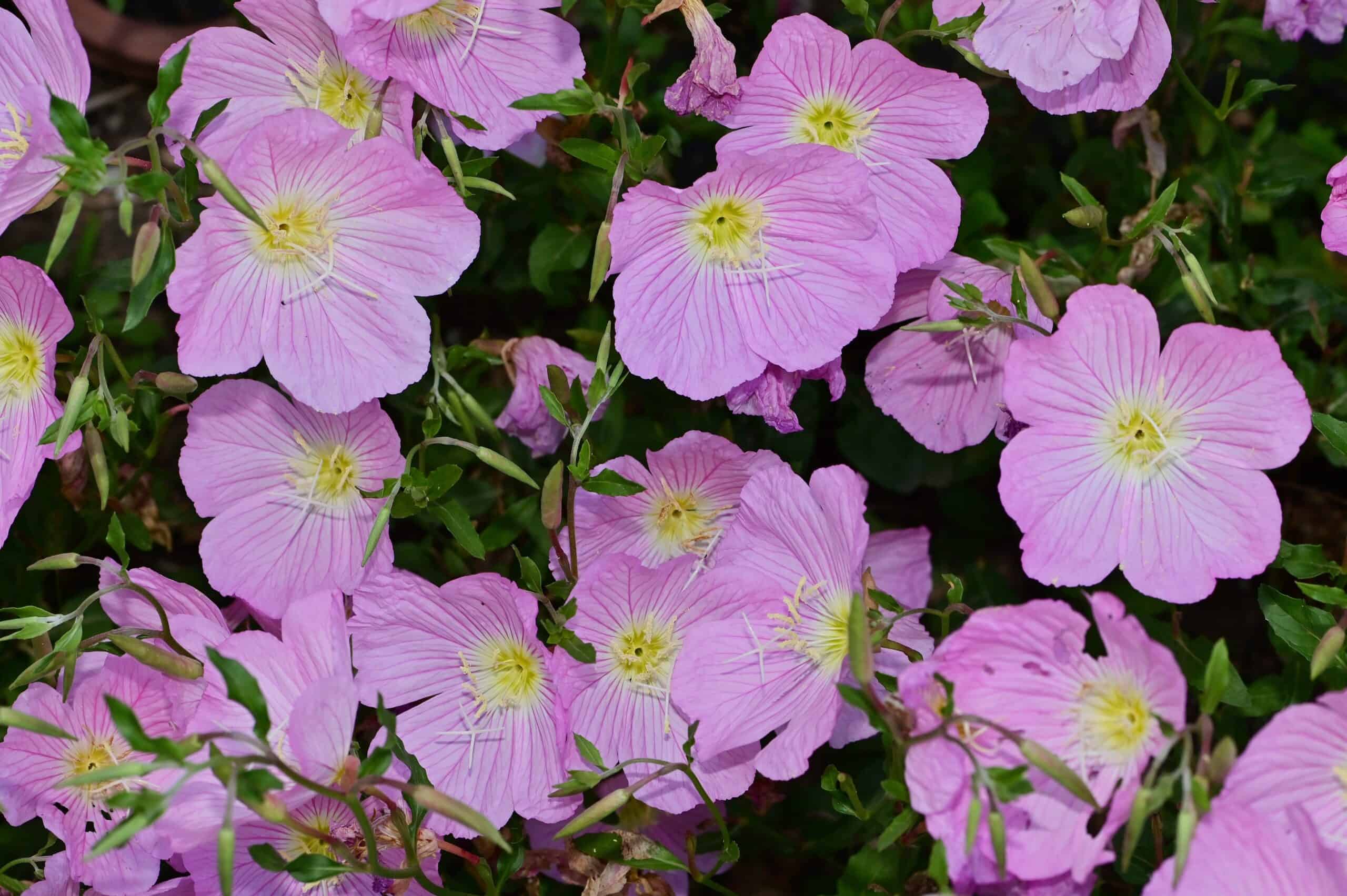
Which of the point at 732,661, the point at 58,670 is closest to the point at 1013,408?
the point at 732,661

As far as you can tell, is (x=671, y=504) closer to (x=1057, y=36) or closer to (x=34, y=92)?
(x=1057, y=36)

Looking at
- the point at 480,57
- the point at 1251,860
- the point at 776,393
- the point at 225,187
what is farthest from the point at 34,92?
the point at 1251,860

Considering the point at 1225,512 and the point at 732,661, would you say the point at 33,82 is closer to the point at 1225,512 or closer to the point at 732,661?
the point at 732,661

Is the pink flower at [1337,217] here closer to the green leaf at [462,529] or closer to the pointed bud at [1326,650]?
the pointed bud at [1326,650]

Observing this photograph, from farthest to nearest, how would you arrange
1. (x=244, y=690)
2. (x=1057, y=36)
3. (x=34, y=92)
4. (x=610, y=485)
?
(x=1057, y=36) → (x=610, y=485) → (x=34, y=92) → (x=244, y=690)

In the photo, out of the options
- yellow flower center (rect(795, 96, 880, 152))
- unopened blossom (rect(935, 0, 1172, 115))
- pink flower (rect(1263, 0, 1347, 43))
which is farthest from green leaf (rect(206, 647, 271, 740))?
pink flower (rect(1263, 0, 1347, 43))
